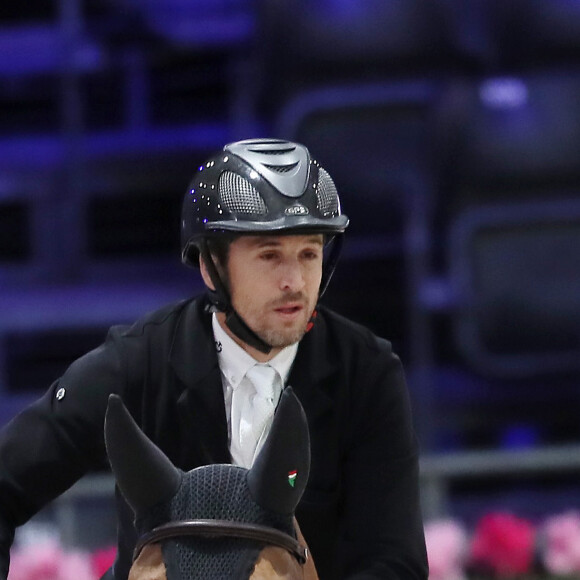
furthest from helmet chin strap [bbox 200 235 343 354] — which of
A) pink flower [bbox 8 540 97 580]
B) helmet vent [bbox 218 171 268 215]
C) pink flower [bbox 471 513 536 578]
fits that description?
pink flower [bbox 471 513 536 578]

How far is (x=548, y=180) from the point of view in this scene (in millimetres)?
4637

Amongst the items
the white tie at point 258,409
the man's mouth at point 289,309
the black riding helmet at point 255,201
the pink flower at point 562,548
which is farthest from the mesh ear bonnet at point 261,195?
the pink flower at point 562,548

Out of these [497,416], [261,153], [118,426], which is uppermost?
[261,153]

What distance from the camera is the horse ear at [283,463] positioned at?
1405mm

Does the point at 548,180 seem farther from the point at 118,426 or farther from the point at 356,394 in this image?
the point at 118,426

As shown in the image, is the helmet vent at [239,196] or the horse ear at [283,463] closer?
the horse ear at [283,463]

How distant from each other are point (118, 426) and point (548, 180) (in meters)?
3.40

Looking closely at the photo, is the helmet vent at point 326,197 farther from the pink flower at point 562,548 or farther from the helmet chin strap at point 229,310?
the pink flower at point 562,548

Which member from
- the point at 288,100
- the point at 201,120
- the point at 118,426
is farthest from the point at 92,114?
the point at 118,426

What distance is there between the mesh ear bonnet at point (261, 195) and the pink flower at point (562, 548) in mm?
Result: 2189

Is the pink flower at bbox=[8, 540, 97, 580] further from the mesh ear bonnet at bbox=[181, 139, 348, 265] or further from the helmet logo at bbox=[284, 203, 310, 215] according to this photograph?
the helmet logo at bbox=[284, 203, 310, 215]

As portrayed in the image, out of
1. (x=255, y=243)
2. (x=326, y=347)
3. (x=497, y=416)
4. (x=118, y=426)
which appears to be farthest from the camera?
(x=497, y=416)

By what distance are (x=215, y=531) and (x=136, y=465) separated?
11cm

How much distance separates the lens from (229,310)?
2047mm
